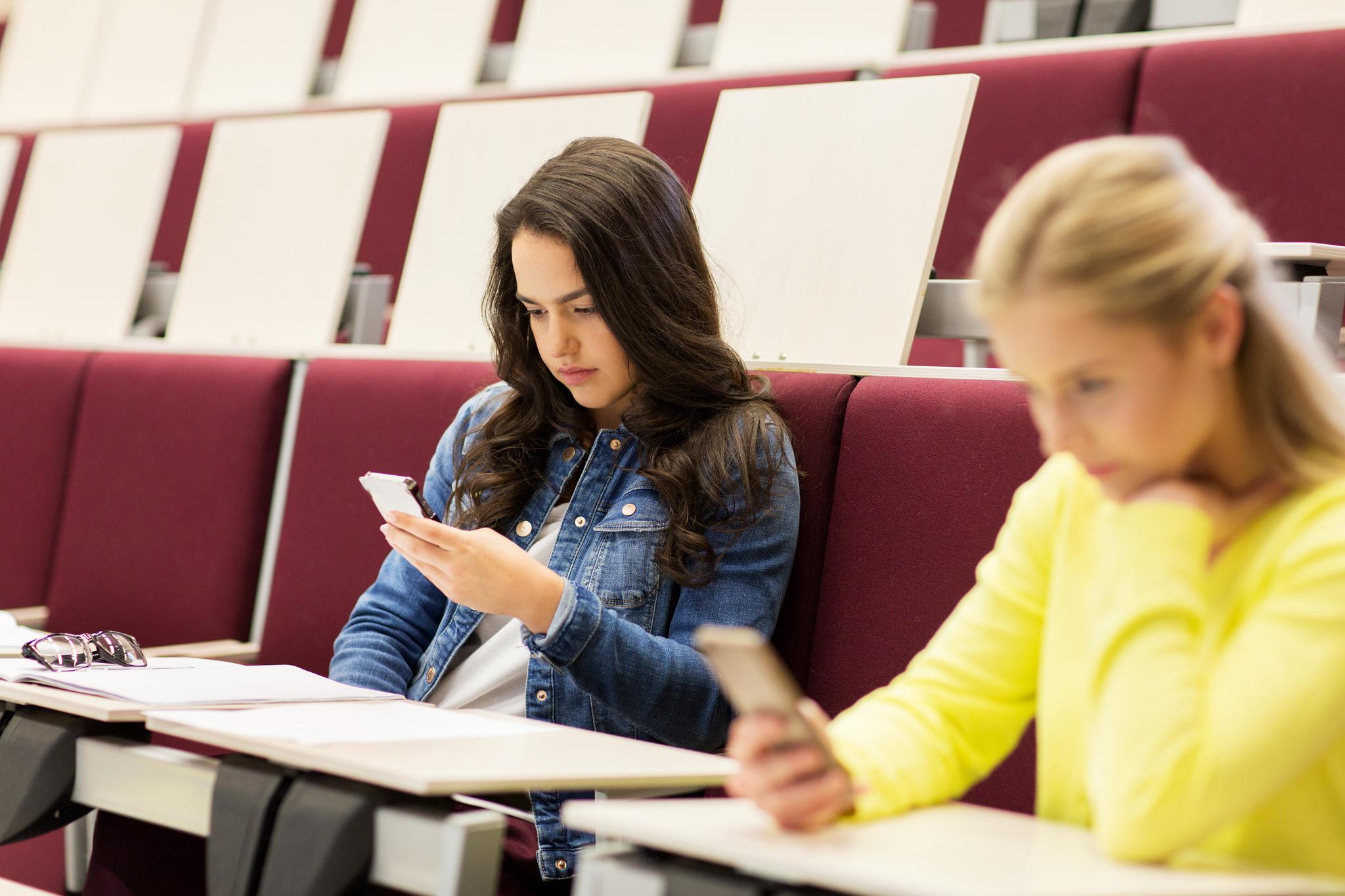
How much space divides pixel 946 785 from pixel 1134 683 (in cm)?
17

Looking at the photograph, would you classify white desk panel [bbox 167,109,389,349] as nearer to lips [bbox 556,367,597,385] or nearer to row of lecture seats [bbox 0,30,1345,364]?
row of lecture seats [bbox 0,30,1345,364]

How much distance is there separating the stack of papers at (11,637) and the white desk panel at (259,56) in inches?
54.0

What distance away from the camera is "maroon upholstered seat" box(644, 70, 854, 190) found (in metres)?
1.81

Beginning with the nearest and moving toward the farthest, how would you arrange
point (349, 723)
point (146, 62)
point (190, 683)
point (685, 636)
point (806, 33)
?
1. point (349, 723)
2. point (190, 683)
3. point (685, 636)
4. point (806, 33)
5. point (146, 62)

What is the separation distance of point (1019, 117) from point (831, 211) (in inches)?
18.8

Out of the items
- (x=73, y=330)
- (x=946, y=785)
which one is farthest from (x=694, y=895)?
(x=73, y=330)

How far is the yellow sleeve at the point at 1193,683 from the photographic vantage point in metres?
0.55

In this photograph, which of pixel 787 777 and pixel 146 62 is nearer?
pixel 787 777

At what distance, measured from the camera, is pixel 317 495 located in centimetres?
152

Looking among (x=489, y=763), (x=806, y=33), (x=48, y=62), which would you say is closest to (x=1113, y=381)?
(x=489, y=763)

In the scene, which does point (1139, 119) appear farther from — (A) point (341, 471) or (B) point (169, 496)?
(B) point (169, 496)

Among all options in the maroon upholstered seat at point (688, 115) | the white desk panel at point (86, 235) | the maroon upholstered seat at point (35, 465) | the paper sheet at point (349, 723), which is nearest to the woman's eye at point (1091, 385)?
the paper sheet at point (349, 723)

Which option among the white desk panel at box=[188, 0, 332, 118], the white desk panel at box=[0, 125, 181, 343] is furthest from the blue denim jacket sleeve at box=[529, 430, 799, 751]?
the white desk panel at box=[188, 0, 332, 118]

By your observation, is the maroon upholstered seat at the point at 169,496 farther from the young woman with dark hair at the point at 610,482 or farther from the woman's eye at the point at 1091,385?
the woman's eye at the point at 1091,385
